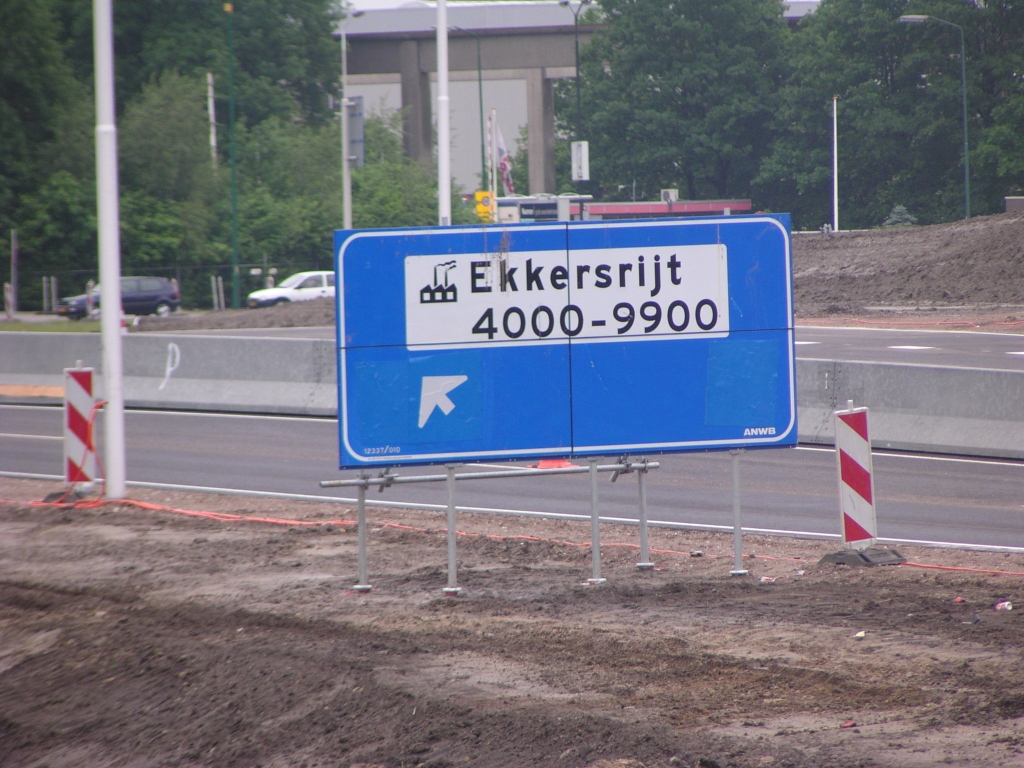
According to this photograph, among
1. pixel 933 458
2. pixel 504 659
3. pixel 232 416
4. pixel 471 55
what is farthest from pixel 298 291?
pixel 504 659

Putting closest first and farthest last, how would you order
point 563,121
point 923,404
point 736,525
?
1. point 736,525
2. point 923,404
3. point 563,121

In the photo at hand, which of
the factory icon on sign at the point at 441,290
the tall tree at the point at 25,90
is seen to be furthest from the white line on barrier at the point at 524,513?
the tall tree at the point at 25,90

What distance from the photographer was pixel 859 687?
18.9ft

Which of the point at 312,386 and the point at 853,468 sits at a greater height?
the point at 312,386

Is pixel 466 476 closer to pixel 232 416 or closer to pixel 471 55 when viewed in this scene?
pixel 232 416

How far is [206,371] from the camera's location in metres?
19.9

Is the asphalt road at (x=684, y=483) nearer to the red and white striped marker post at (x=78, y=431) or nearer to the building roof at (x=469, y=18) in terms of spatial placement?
the red and white striped marker post at (x=78, y=431)

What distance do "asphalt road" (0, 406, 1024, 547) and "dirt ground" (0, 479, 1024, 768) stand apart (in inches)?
58.7

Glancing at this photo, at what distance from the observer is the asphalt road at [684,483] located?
36.2ft

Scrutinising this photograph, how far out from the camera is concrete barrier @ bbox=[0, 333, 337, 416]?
18953 mm

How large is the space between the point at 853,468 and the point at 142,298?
4000 centimetres

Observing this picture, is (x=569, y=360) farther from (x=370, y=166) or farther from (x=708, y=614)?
(x=370, y=166)

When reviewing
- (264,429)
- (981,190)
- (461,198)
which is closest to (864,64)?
(981,190)

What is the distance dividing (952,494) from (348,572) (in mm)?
6581
